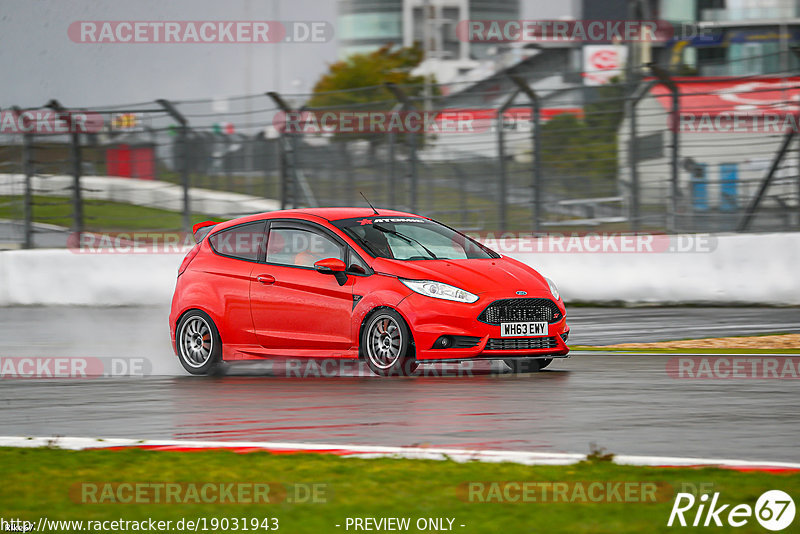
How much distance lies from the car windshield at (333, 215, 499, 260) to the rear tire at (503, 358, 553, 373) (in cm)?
97

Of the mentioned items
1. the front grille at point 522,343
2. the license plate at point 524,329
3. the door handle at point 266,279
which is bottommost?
the front grille at point 522,343

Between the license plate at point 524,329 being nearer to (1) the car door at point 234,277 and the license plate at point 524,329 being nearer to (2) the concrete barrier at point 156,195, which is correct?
(1) the car door at point 234,277

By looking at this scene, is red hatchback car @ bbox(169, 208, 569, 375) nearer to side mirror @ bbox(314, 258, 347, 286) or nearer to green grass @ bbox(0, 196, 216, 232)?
side mirror @ bbox(314, 258, 347, 286)

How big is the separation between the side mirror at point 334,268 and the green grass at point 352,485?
408cm

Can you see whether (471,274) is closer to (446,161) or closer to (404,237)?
(404,237)

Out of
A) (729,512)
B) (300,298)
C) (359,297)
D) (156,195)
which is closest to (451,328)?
(359,297)

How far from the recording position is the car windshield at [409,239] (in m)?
11.1

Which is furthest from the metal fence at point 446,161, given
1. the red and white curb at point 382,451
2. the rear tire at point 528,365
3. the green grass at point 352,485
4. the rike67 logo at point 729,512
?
the rike67 logo at point 729,512

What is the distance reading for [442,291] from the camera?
10.4 metres

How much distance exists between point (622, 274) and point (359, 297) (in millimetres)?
7243

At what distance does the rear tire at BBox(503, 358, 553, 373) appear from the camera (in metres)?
11.3

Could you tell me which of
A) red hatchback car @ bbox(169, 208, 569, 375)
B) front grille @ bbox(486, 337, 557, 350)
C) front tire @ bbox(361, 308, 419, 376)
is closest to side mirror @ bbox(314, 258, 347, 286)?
red hatchback car @ bbox(169, 208, 569, 375)

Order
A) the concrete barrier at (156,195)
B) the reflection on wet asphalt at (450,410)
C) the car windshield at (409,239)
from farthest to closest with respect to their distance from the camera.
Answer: the concrete barrier at (156,195) → the car windshield at (409,239) → the reflection on wet asphalt at (450,410)

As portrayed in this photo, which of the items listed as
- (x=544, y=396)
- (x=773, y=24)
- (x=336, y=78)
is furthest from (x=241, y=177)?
(x=336, y=78)
